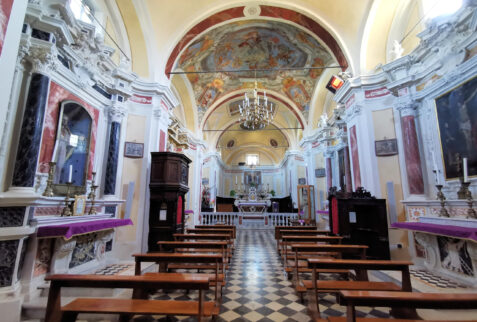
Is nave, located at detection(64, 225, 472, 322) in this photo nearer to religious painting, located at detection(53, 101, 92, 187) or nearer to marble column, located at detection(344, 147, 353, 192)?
religious painting, located at detection(53, 101, 92, 187)

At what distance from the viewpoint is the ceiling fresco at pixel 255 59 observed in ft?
29.2

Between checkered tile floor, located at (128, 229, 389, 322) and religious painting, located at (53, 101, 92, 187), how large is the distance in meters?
2.86

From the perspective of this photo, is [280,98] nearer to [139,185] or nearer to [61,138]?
[139,185]

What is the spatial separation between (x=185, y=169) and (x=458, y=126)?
646cm

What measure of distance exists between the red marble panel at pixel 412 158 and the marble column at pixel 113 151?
6986mm

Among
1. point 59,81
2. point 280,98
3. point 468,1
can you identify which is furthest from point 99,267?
point 280,98

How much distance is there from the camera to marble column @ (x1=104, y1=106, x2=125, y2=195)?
578 cm

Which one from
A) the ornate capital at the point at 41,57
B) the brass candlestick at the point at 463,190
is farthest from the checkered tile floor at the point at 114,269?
the brass candlestick at the point at 463,190

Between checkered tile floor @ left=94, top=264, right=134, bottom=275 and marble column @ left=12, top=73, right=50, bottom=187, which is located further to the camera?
checkered tile floor @ left=94, top=264, right=134, bottom=275

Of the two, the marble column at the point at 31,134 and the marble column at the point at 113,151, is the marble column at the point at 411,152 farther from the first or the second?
the marble column at the point at 31,134

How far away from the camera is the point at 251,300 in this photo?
3447 mm

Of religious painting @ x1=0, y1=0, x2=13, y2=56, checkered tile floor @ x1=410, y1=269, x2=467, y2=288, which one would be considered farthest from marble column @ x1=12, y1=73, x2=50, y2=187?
checkered tile floor @ x1=410, y1=269, x2=467, y2=288

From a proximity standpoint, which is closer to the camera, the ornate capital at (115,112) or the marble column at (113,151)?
the marble column at (113,151)

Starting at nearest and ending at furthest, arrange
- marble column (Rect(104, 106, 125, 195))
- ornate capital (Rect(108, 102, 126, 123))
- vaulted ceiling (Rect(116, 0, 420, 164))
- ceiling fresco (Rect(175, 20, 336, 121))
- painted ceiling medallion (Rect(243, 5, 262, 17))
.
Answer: marble column (Rect(104, 106, 125, 195)) → ornate capital (Rect(108, 102, 126, 123)) → vaulted ceiling (Rect(116, 0, 420, 164)) → painted ceiling medallion (Rect(243, 5, 262, 17)) → ceiling fresco (Rect(175, 20, 336, 121))
